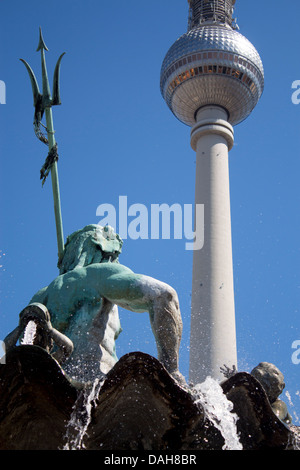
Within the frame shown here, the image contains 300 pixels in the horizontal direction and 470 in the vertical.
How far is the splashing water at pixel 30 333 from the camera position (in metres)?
5.16

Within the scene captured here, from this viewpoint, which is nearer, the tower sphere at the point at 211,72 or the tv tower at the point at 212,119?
the tv tower at the point at 212,119

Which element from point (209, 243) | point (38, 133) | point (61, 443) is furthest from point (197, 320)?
point (61, 443)

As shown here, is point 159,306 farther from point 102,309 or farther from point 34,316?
point 34,316

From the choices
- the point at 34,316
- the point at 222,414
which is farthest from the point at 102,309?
the point at 222,414

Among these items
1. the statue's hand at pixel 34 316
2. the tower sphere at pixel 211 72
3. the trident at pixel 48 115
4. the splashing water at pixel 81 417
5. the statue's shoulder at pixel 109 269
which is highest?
the tower sphere at pixel 211 72

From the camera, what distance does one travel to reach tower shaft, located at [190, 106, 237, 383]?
133ft

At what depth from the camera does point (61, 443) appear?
4645 mm

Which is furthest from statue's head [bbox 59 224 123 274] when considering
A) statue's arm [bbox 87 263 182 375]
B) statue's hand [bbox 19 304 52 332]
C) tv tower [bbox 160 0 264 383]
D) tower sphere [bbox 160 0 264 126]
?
tower sphere [bbox 160 0 264 126]

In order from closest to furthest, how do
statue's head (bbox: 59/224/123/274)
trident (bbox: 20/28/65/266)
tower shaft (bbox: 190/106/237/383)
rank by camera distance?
statue's head (bbox: 59/224/123/274) → trident (bbox: 20/28/65/266) → tower shaft (bbox: 190/106/237/383)

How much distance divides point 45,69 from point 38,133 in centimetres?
79

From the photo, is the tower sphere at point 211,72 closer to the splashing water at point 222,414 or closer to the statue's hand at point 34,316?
the statue's hand at point 34,316

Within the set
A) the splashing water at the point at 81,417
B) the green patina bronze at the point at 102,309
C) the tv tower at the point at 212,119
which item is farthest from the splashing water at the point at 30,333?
the tv tower at the point at 212,119

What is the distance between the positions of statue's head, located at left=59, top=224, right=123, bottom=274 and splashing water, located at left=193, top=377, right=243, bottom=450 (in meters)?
2.31

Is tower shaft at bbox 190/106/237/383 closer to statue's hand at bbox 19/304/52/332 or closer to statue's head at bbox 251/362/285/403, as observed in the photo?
statue's head at bbox 251/362/285/403
